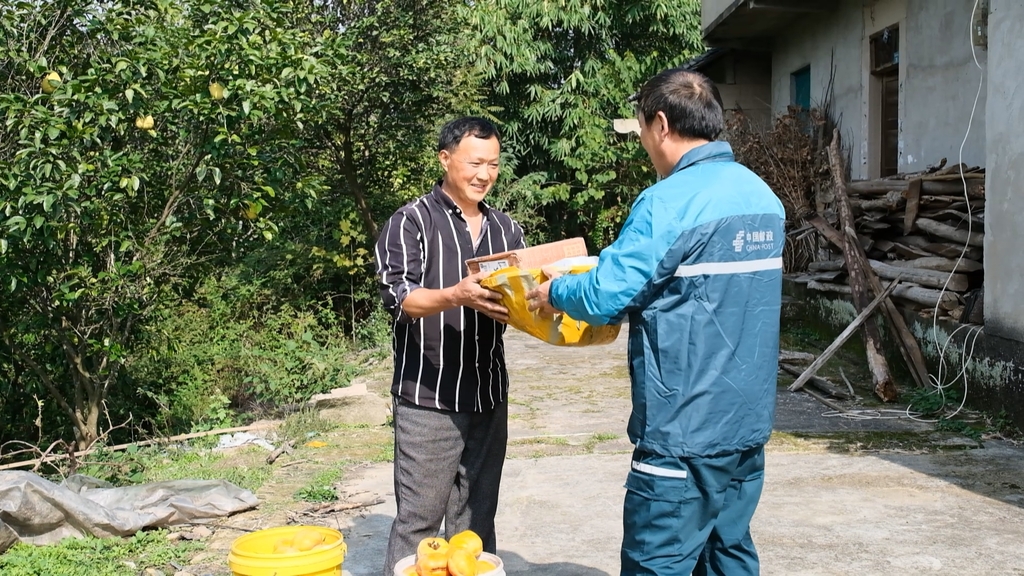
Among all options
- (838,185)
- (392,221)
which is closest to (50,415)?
(392,221)

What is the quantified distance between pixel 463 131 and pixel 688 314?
3.79 ft

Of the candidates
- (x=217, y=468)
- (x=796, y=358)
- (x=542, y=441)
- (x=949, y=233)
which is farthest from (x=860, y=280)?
(x=217, y=468)

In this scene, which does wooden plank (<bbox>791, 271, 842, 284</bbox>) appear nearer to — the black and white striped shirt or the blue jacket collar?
the black and white striped shirt

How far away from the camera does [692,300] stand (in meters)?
2.62

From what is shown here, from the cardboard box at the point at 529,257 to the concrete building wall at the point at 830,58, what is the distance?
29.2 ft

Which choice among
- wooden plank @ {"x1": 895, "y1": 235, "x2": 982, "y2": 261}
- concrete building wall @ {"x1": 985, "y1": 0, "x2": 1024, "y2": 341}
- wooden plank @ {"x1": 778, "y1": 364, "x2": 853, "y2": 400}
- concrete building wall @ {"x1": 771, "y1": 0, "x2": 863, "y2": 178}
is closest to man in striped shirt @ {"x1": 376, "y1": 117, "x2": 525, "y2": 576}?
Result: concrete building wall @ {"x1": 985, "y1": 0, "x2": 1024, "y2": 341}

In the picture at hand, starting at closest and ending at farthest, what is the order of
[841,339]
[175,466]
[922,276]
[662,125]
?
1. [662,125]
2. [175,466]
3. [841,339]
4. [922,276]

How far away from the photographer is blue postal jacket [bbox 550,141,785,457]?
2.57 metres

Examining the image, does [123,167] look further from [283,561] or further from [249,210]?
[283,561]

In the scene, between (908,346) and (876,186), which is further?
(876,186)

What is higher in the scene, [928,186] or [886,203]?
[928,186]

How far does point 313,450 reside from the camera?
22.0 ft

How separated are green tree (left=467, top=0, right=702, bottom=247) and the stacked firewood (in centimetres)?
718

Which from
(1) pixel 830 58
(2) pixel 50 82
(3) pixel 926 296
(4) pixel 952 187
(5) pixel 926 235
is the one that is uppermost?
(1) pixel 830 58
